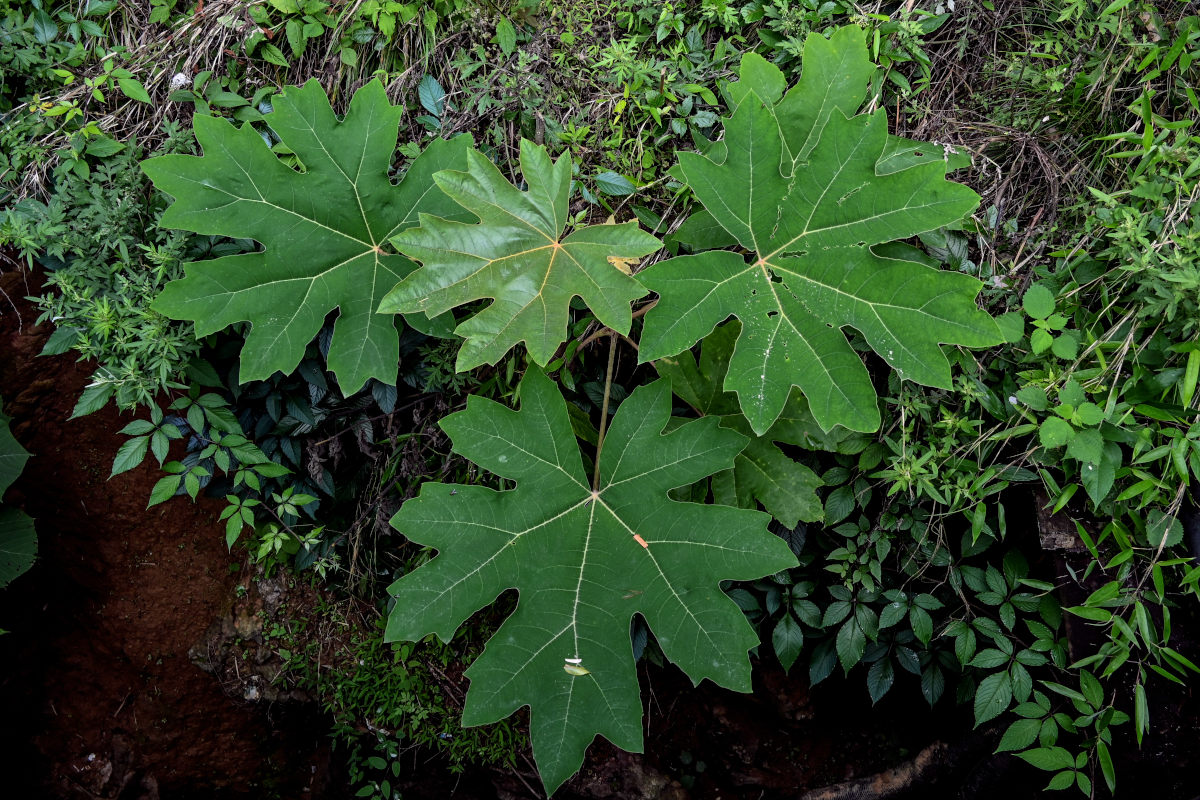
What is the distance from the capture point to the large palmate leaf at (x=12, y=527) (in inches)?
99.3

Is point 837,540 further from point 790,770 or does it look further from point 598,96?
point 598,96

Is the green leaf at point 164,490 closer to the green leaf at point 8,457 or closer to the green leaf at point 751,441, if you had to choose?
the green leaf at point 8,457

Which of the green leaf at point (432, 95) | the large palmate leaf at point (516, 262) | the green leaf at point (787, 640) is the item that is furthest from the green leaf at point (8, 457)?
the green leaf at point (787, 640)

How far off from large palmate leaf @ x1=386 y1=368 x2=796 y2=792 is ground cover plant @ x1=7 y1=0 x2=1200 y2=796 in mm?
11

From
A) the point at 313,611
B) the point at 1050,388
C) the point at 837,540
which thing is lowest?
the point at 313,611

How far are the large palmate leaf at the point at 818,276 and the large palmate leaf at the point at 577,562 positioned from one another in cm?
28

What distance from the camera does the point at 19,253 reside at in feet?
8.68

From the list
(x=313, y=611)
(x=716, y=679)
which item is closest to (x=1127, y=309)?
(x=716, y=679)

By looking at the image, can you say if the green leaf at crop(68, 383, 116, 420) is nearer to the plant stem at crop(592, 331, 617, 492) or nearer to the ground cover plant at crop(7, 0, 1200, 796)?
the ground cover plant at crop(7, 0, 1200, 796)

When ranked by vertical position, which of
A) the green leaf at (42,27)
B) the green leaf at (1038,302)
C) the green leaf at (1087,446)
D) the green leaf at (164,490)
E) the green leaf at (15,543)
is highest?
the green leaf at (42,27)

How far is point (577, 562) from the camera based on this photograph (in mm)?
2131

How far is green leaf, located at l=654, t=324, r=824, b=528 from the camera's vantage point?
220 cm

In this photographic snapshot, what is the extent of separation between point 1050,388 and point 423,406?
215cm

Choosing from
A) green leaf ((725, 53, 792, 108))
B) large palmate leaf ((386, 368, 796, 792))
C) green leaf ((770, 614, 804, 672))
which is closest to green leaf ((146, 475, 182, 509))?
large palmate leaf ((386, 368, 796, 792))
